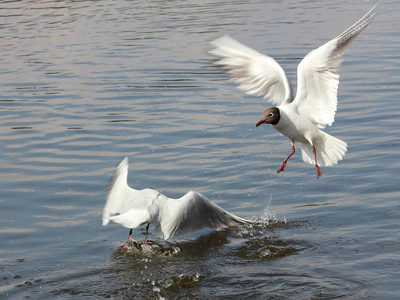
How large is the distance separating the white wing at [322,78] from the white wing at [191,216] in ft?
4.94

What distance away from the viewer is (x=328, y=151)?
930 cm

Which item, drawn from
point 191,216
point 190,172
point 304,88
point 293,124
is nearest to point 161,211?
point 191,216

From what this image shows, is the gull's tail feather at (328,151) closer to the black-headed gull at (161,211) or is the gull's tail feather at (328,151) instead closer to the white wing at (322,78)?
the white wing at (322,78)

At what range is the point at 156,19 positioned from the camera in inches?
912

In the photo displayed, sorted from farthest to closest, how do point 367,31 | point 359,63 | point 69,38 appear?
1. point 69,38
2. point 367,31
3. point 359,63

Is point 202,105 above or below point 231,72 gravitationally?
below

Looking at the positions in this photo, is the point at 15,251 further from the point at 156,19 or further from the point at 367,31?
the point at 156,19

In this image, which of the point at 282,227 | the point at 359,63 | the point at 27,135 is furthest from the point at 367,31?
the point at 282,227

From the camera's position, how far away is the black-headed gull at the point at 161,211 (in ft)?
25.8

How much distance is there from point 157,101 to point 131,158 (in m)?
3.28

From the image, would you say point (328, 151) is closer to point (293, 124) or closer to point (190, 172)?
point (293, 124)

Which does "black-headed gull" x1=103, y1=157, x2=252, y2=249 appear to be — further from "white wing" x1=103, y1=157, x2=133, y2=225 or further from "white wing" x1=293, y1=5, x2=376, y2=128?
"white wing" x1=293, y1=5, x2=376, y2=128

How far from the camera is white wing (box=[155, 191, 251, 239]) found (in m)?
8.06

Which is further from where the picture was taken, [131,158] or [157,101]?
[157,101]
